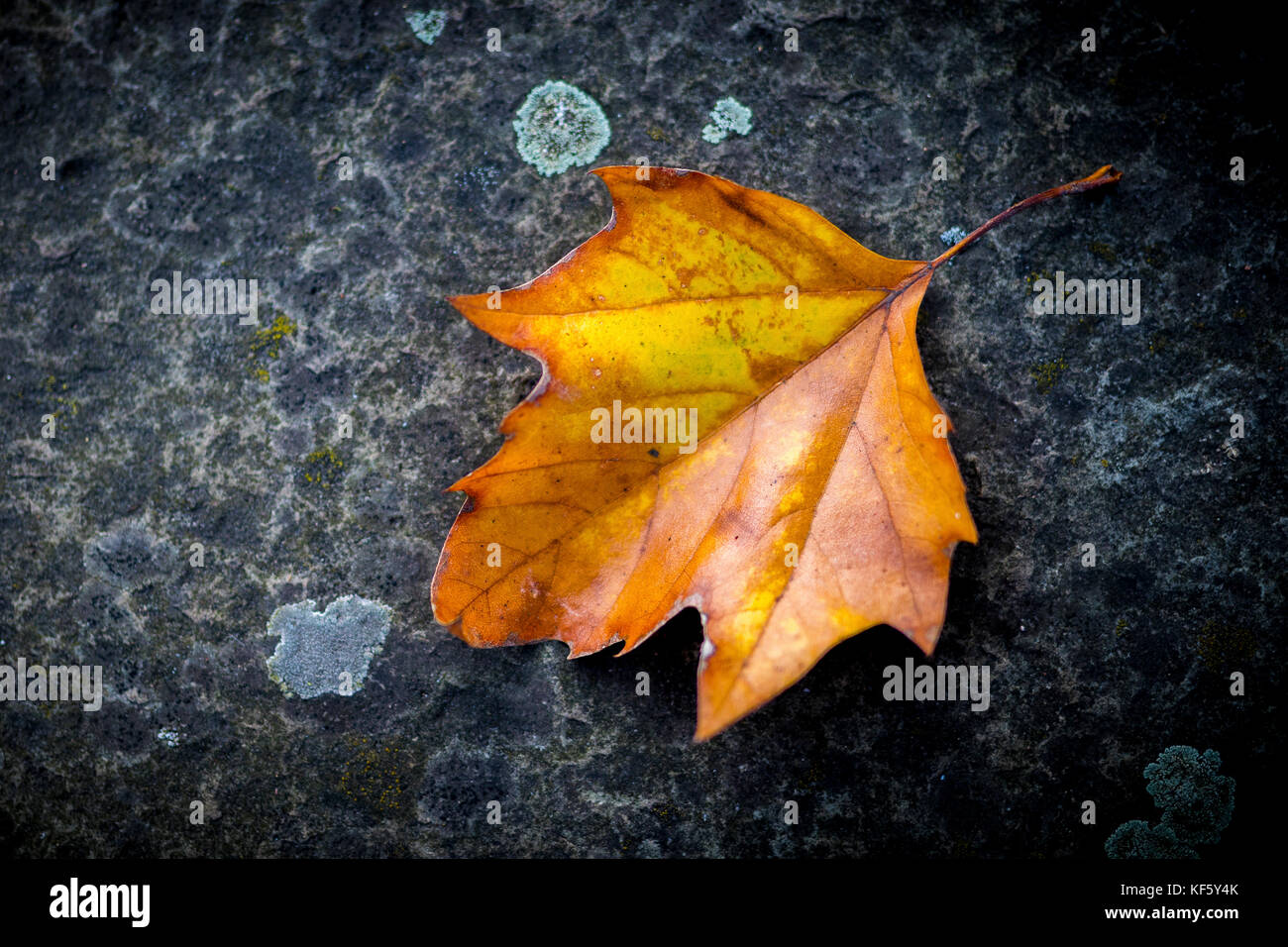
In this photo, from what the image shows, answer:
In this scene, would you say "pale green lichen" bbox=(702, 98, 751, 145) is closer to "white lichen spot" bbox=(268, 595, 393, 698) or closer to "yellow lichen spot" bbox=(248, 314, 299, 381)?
"yellow lichen spot" bbox=(248, 314, 299, 381)

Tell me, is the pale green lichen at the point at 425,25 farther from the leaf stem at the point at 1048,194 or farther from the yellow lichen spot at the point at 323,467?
the leaf stem at the point at 1048,194

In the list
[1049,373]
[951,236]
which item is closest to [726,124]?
[951,236]

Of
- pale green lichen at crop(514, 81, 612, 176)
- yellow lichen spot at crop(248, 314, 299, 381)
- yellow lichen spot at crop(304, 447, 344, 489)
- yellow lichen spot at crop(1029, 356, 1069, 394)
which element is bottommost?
yellow lichen spot at crop(304, 447, 344, 489)

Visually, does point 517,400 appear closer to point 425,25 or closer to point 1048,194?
point 425,25

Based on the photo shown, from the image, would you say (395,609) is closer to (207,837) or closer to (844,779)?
(207,837)

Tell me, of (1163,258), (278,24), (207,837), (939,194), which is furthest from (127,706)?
(1163,258)

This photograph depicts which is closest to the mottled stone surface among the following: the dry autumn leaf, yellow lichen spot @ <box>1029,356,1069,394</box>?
yellow lichen spot @ <box>1029,356,1069,394</box>
